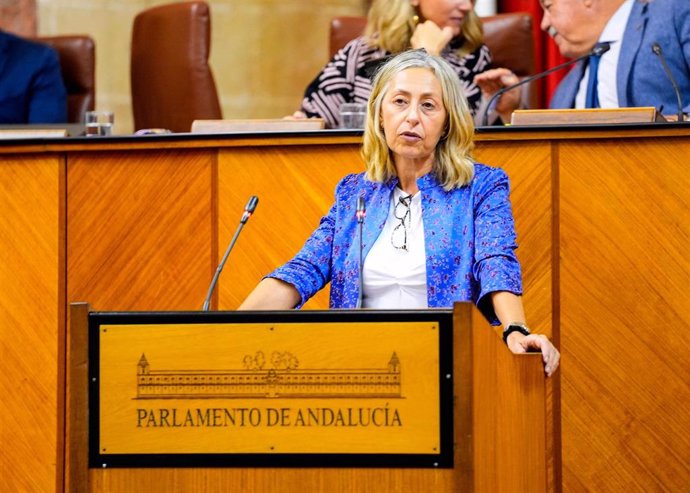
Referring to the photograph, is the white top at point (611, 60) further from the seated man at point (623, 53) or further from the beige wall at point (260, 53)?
the beige wall at point (260, 53)

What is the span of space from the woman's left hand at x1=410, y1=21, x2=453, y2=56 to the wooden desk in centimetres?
94

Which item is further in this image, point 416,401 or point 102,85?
point 102,85

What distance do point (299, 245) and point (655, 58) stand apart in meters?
1.28

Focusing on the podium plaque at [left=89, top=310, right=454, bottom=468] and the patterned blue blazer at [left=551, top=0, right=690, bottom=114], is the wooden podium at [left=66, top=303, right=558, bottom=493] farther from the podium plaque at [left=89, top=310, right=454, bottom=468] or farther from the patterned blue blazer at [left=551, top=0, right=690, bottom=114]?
the patterned blue blazer at [left=551, top=0, right=690, bottom=114]

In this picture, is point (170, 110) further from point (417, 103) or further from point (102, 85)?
point (417, 103)

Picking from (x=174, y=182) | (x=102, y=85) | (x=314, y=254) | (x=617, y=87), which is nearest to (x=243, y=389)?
(x=314, y=254)

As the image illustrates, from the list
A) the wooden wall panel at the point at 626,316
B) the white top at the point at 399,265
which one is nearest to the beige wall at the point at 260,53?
the wooden wall panel at the point at 626,316

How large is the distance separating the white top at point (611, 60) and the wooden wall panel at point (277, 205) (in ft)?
3.50

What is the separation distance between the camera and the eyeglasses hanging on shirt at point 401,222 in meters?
2.84

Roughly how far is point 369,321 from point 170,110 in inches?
111

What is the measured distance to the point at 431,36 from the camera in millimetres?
4203

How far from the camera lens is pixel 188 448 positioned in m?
2.16

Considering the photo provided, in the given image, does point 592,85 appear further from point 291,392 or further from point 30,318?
point 291,392

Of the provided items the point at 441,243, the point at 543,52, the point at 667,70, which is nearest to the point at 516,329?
the point at 441,243
